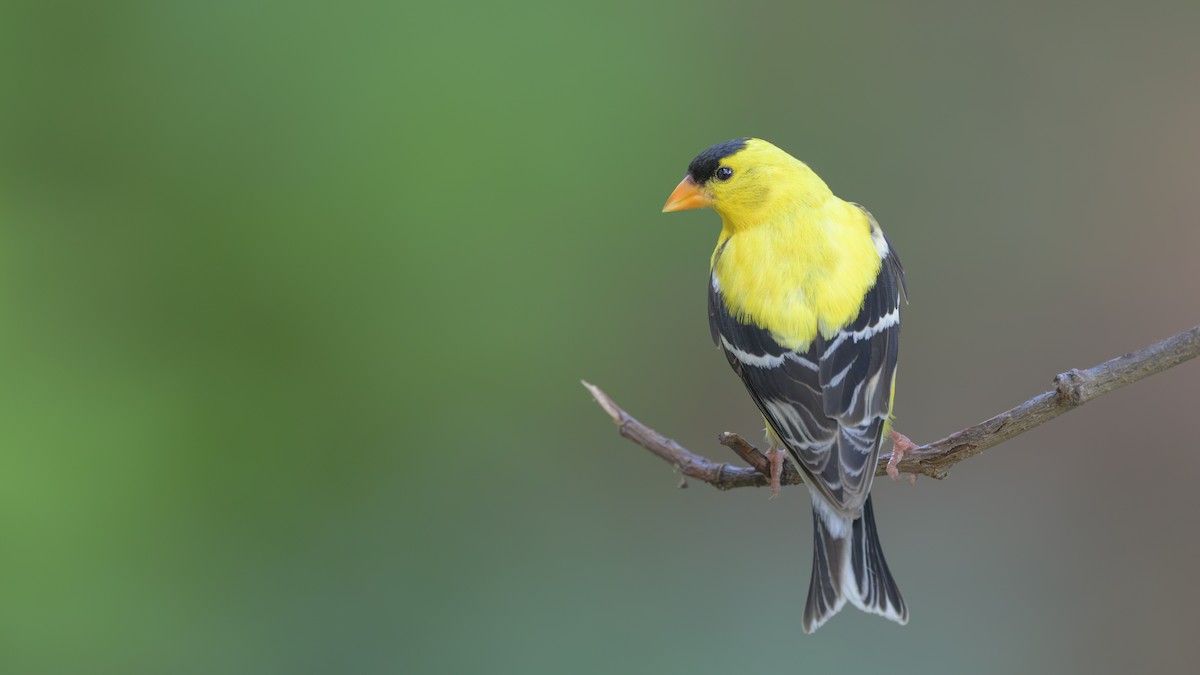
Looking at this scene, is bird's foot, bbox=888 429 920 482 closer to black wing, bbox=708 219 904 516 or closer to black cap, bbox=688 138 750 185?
black wing, bbox=708 219 904 516

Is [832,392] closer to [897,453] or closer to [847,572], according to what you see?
[897,453]

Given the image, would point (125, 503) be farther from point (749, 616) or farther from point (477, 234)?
point (749, 616)

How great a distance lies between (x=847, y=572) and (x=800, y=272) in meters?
0.62

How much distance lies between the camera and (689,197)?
2.46m

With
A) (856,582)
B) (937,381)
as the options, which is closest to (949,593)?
(937,381)

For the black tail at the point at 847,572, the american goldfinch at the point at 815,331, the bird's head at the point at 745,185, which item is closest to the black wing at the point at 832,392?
the american goldfinch at the point at 815,331

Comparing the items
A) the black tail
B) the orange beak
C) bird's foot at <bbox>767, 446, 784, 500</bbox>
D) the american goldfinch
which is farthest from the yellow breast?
the black tail

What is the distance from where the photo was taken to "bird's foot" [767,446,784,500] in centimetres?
210

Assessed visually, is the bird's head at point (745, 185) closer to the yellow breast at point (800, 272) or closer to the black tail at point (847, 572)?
the yellow breast at point (800, 272)

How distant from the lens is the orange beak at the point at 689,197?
244 cm

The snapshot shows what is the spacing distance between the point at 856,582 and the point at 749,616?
4.43 feet

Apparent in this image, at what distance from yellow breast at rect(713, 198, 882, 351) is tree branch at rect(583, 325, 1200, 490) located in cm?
27

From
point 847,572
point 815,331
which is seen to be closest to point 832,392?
point 815,331

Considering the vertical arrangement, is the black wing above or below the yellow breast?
below
